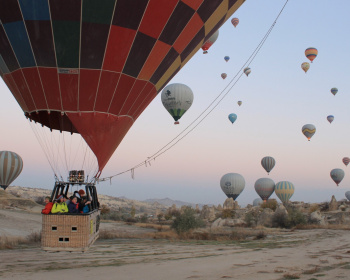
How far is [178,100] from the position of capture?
1134 inches

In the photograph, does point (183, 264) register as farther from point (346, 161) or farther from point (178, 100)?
point (346, 161)

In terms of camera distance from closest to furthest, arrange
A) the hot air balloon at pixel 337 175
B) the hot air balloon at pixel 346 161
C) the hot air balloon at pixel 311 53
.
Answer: the hot air balloon at pixel 311 53 < the hot air balloon at pixel 346 161 < the hot air balloon at pixel 337 175

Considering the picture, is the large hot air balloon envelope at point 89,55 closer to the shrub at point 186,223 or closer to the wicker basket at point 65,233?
the wicker basket at point 65,233

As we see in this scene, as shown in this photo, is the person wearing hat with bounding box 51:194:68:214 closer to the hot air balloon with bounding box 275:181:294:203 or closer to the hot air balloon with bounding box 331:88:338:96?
the hot air balloon with bounding box 331:88:338:96

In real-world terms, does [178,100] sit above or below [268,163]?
above

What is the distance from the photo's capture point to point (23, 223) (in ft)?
84.1

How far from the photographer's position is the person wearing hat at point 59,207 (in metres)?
7.85

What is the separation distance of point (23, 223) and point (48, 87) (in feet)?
62.6

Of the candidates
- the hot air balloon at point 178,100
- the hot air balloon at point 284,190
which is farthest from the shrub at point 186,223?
the hot air balloon at point 284,190

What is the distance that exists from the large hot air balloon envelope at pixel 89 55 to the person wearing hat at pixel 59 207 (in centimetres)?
222

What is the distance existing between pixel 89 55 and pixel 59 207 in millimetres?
3813

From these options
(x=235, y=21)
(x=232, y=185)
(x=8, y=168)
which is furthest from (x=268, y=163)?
(x=8, y=168)

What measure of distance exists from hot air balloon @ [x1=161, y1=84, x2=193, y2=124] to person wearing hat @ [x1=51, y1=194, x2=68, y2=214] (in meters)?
20.8

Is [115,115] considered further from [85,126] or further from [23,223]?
[23,223]
